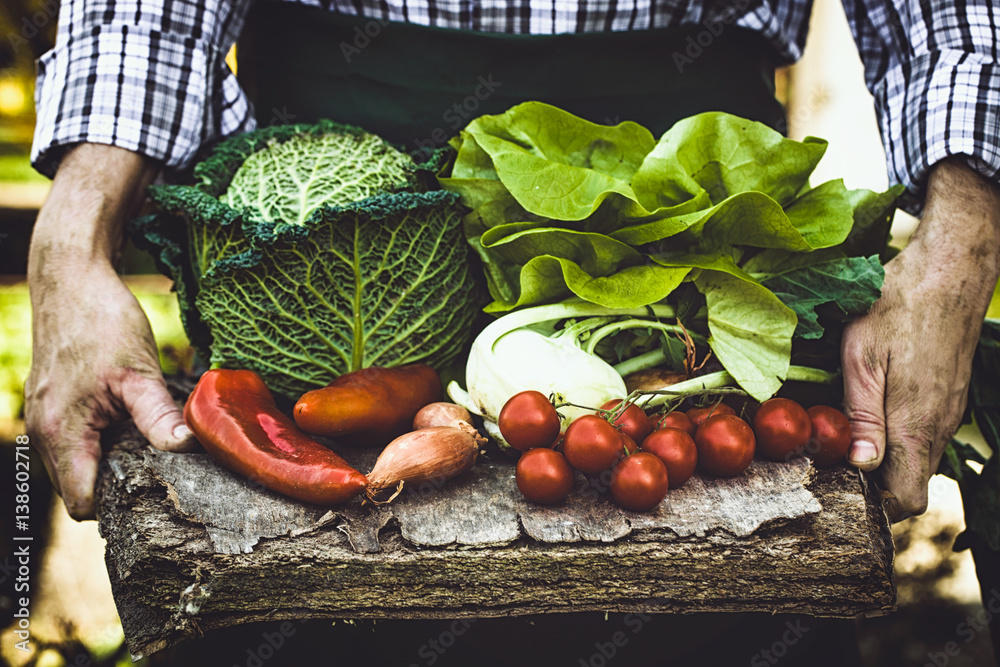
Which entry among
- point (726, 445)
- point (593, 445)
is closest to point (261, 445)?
point (593, 445)

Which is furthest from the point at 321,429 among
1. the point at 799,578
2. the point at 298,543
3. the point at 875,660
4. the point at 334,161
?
the point at 875,660

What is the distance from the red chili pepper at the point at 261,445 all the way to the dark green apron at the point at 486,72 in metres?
0.83

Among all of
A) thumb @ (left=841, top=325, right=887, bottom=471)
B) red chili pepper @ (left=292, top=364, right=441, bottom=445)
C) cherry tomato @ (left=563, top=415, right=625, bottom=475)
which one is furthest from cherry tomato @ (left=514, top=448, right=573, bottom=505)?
thumb @ (left=841, top=325, right=887, bottom=471)

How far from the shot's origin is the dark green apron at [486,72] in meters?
1.65

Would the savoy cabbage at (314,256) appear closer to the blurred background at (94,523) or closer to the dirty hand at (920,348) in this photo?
the dirty hand at (920,348)

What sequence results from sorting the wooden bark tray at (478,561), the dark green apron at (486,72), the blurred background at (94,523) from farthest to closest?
the blurred background at (94,523), the dark green apron at (486,72), the wooden bark tray at (478,561)

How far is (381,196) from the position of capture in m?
1.40

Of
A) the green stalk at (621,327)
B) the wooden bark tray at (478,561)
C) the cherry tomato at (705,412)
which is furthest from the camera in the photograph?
the green stalk at (621,327)

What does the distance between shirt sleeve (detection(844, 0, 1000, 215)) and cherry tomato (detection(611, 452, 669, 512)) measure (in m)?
1.06

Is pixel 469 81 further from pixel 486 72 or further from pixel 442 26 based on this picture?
pixel 442 26

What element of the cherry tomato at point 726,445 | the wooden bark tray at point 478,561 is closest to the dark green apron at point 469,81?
the wooden bark tray at point 478,561

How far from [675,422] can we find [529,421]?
12.3 inches

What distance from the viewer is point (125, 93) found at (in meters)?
1.54

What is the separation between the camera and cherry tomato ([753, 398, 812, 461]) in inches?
49.1
